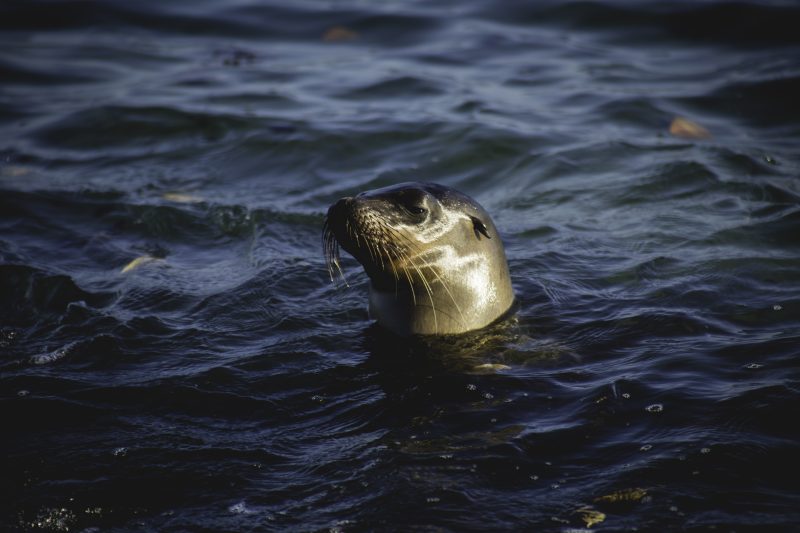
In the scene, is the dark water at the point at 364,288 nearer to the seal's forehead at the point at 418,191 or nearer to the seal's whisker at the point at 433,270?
the seal's whisker at the point at 433,270

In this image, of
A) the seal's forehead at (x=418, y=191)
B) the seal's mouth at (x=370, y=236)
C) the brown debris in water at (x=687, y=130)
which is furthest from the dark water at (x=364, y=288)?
the seal's forehead at (x=418, y=191)

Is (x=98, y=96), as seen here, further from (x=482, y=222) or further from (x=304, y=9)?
(x=482, y=222)

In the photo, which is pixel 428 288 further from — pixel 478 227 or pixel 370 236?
pixel 370 236

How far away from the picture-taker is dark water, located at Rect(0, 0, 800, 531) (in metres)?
4.28

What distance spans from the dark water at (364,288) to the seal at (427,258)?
0.19m

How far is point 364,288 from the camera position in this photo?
7.05 metres

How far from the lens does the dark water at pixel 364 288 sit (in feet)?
14.0

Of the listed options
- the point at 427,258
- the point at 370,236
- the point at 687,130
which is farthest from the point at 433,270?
the point at 687,130

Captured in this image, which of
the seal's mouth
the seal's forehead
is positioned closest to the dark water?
the seal's mouth

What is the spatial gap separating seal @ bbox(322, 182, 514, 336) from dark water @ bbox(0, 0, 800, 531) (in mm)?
192

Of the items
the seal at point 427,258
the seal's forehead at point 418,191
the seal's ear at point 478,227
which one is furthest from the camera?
the seal's ear at point 478,227

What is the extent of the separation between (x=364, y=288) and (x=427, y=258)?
1322mm

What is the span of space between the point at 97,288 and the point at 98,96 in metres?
6.03

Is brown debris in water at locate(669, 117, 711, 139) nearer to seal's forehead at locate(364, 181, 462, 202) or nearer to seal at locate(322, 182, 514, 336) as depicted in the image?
seal at locate(322, 182, 514, 336)
